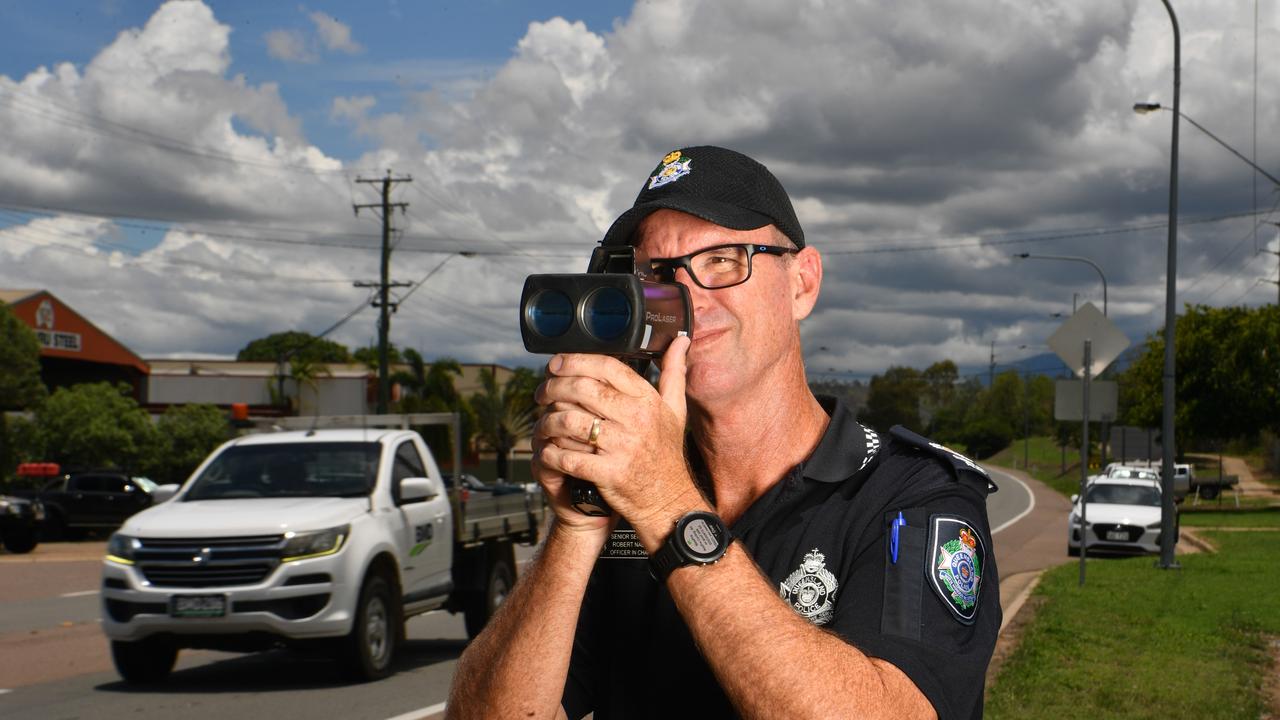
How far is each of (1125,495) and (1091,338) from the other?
12.6 metres

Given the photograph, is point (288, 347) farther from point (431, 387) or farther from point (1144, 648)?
point (1144, 648)

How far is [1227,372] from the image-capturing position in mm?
46156

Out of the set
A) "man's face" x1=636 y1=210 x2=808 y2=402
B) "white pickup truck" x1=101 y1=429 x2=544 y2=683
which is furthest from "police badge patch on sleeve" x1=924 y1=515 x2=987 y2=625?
"white pickup truck" x1=101 y1=429 x2=544 y2=683

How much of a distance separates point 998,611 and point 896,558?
21cm

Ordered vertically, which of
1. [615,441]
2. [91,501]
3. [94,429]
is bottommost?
[91,501]

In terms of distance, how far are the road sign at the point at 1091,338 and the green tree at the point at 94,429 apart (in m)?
26.5

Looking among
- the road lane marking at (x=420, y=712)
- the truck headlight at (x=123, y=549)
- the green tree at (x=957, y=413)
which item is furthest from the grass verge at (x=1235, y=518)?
the green tree at (x=957, y=413)

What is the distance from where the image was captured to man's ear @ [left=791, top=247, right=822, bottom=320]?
2.51 m

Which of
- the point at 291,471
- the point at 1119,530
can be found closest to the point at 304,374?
the point at 1119,530

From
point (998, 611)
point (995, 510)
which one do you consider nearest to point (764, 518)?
point (998, 611)

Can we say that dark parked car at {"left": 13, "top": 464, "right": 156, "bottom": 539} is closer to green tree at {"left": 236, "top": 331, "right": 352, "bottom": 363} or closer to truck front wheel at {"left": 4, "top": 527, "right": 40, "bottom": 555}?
truck front wheel at {"left": 4, "top": 527, "right": 40, "bottom": 555}

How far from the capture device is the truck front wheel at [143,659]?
10.2m

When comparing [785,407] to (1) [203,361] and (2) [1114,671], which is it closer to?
(2) [1114,671]

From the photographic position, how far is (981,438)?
394ft
